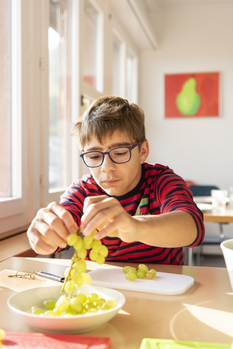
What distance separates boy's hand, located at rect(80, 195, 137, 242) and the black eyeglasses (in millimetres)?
393

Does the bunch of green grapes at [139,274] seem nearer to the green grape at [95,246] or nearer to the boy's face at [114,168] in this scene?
the green grape at [95,246]

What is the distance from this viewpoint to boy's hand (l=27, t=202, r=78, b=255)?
0.80 m

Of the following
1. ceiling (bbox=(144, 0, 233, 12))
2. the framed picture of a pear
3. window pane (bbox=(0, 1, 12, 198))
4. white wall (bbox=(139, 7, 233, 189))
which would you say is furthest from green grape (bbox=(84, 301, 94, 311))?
ceiling (bbox=(144, 0, 233, 12))

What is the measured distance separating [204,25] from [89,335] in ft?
15.2

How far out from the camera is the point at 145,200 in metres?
1.39

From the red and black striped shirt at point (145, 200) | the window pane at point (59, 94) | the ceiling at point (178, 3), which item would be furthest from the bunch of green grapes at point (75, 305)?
the ceiling at point (178, 3)

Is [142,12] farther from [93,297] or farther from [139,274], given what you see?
[93,297]

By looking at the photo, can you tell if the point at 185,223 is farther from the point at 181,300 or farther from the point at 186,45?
the point at 186,45

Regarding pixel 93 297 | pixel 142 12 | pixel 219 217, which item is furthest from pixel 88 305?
pixel 142 12

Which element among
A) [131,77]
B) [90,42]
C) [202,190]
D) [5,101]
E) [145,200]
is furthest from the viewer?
[131,77]

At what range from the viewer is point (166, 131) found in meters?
4.84

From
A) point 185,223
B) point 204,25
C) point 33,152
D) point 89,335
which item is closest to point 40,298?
point 89,335

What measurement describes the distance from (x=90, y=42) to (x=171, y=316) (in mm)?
3060

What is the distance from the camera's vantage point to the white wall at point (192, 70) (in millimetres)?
4664
